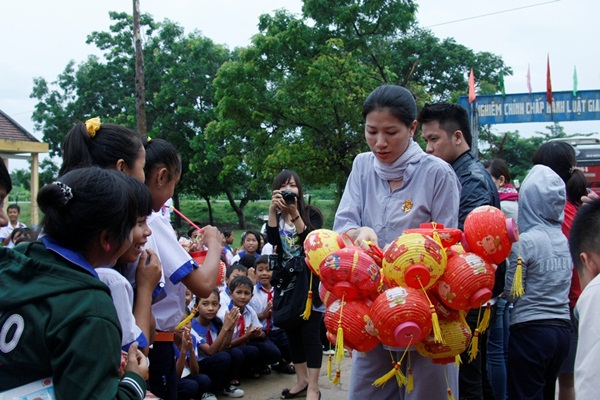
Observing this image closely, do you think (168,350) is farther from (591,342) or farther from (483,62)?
(483,62)

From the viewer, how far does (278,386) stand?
5410 mm

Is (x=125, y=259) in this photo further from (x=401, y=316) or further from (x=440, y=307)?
(x=440, y=307)

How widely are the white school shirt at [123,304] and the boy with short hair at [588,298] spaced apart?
1354 mm

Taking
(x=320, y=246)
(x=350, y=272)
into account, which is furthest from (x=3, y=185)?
(x=350, y=272)

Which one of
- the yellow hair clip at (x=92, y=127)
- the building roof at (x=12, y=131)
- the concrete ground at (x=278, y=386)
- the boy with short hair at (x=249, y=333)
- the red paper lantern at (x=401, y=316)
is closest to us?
the red paper lantern at (x=401, y=316)

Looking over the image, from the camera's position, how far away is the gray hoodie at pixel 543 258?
3627 mm

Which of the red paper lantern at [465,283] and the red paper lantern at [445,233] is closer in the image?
the red paper lantern at [465,283]

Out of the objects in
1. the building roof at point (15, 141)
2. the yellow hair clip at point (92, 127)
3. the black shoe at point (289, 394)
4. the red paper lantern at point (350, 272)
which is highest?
the building roof at point (15, 141)

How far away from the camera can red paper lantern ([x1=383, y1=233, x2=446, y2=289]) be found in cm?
218

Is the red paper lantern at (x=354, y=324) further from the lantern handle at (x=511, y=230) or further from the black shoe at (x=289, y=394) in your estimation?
the black shoe at (x=289, y=394)

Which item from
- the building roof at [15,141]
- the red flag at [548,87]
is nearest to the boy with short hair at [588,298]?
the red flag at [548,87]

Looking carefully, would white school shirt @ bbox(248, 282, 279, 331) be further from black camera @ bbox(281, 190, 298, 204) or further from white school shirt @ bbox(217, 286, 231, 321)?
black camera @ bbox(281, 190, 298, 204)

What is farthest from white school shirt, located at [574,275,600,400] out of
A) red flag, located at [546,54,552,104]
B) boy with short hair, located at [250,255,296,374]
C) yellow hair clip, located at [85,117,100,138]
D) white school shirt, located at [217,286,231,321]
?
red flag, located at [546,54,552,104]

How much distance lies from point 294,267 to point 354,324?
7.84ft
